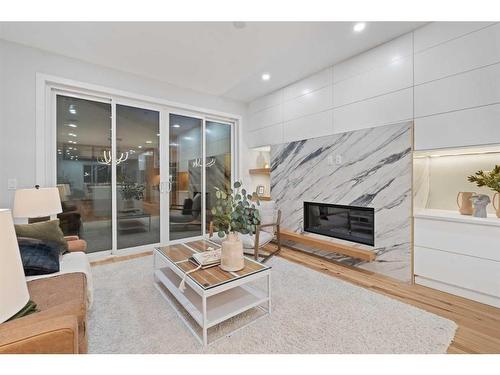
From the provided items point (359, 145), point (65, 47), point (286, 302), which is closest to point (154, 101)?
point (65, 47)

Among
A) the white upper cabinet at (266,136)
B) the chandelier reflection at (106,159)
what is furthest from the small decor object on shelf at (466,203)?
the chandelier reflection at (106,159)

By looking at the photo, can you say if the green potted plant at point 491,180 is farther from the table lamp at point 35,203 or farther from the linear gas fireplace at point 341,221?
the table lamp at point 35,203

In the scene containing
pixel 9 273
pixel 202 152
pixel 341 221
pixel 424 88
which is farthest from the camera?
pixel 202 152

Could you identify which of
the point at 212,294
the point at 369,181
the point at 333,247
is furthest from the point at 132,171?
the point at 369,181

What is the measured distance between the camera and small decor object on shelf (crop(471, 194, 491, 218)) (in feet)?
7.31

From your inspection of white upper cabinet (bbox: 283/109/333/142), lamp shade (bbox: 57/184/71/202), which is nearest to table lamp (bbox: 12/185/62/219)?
lamp shade (bbox: 57/184/71/202)

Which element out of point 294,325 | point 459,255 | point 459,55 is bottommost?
point 294,325

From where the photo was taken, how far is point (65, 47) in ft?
9.27

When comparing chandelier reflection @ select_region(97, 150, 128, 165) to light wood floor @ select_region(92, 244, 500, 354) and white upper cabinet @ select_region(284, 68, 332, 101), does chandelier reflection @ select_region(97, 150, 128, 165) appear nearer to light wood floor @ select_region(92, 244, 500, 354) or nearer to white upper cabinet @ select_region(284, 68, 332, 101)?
light wood floor @ select_region(92, 244, 500, 354)

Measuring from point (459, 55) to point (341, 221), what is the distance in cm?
217

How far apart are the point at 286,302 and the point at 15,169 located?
11.3ft

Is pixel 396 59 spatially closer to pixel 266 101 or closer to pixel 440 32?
pixel 440 32

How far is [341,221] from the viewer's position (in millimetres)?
3273

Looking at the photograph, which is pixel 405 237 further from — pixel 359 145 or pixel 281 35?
pixel 281 35
